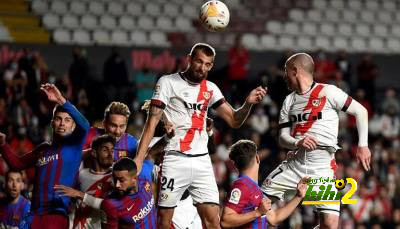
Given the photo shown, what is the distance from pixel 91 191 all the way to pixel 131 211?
1.28 metres

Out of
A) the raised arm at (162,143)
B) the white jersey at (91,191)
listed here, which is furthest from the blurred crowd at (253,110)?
the raised arm at (162,143)

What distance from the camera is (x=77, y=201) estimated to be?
28.0 feet

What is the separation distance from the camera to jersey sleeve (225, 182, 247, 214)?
7246mm

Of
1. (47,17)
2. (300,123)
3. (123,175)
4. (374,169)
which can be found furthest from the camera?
(47,17)

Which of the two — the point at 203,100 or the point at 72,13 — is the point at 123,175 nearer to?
the point at 203,100

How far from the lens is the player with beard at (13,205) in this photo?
9.52m

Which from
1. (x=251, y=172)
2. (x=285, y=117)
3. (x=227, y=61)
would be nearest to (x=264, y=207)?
(x=251, y=172)

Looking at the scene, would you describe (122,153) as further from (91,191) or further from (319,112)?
(319,112)

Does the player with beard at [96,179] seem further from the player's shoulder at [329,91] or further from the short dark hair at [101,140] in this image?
the player's shoulder at [329,91]

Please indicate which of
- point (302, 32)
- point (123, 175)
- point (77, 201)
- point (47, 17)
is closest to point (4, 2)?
point (47, 17)

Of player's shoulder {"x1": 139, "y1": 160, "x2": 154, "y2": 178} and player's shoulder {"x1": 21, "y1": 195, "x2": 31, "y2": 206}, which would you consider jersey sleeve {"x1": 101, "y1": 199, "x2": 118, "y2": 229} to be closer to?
player's shoulder {"x1": 139, "y1": 160, "x2": 154, "y2": 178}

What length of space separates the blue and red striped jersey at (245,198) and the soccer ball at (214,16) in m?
1.88

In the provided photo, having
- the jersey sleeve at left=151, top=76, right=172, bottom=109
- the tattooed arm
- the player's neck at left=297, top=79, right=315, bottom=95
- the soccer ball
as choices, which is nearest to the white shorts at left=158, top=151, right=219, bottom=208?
the tattooed arm

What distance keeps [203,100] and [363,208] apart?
31.3 ft
